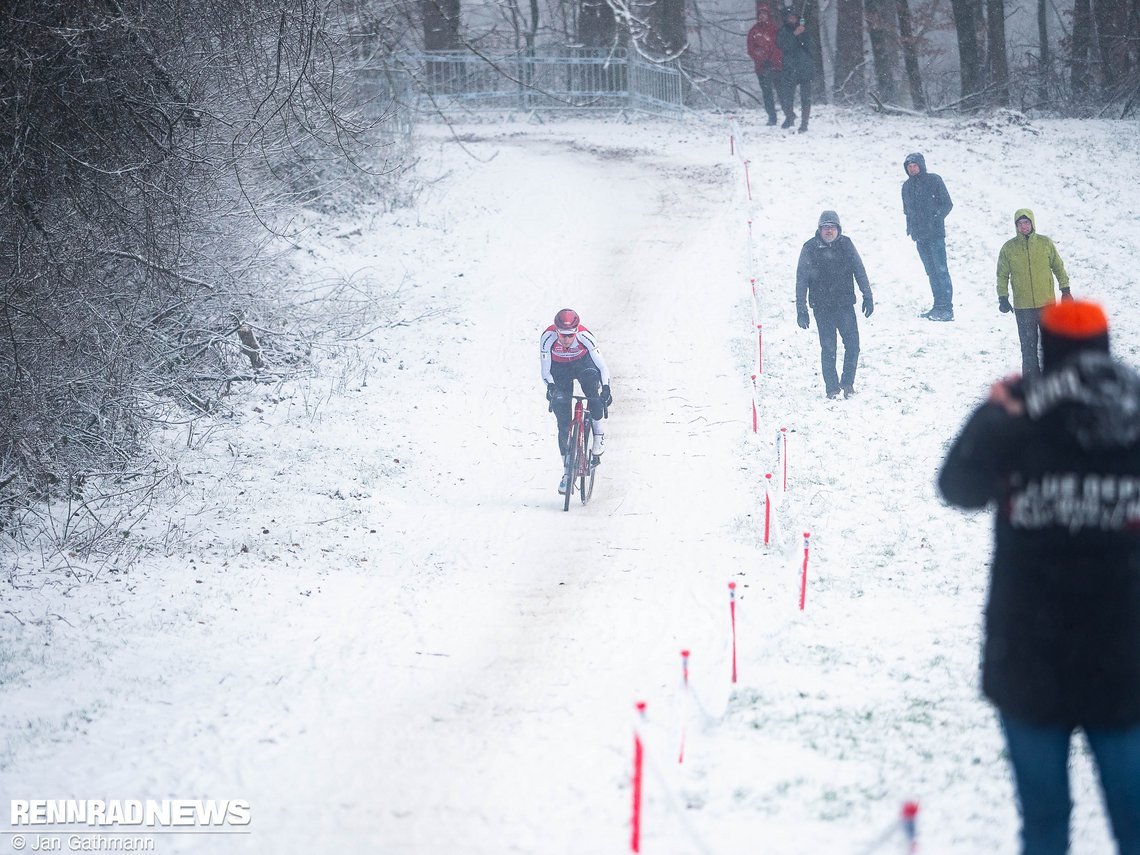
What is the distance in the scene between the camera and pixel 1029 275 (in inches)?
507

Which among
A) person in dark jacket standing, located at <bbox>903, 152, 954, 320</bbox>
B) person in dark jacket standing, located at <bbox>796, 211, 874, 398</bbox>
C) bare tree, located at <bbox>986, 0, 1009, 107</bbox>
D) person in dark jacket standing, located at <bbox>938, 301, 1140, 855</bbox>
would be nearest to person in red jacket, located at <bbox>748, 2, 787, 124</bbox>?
bare tree, located at <bbox>986, 0, 1009, 107</bbox>

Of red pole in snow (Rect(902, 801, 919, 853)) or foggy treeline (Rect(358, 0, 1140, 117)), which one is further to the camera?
foggy treeline (Rect(358, 0, 1140, 117))

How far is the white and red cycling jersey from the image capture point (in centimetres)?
1084

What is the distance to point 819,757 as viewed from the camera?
5.62 m

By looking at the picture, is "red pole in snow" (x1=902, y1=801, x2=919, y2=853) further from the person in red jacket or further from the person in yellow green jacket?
the person in red jacket

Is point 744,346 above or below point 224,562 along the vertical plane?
above

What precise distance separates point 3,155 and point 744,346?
10.7 meters

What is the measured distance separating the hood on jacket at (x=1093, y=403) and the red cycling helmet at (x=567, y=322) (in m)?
7.51

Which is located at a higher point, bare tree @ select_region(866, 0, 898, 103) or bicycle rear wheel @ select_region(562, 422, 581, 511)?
bare tree @ select_region(866, 0, 898, 103)

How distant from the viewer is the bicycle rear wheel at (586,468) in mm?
10914

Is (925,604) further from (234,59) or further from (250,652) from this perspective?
(234,59)

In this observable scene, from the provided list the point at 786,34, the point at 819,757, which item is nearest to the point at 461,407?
the point at 819,757

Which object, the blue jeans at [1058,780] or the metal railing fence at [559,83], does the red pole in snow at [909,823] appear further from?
the metal railing fence at [559,83]

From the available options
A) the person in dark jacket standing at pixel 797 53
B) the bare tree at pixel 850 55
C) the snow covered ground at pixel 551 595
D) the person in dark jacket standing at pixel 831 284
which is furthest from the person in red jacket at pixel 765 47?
the person in dark jacket standing at pixel 831 284
